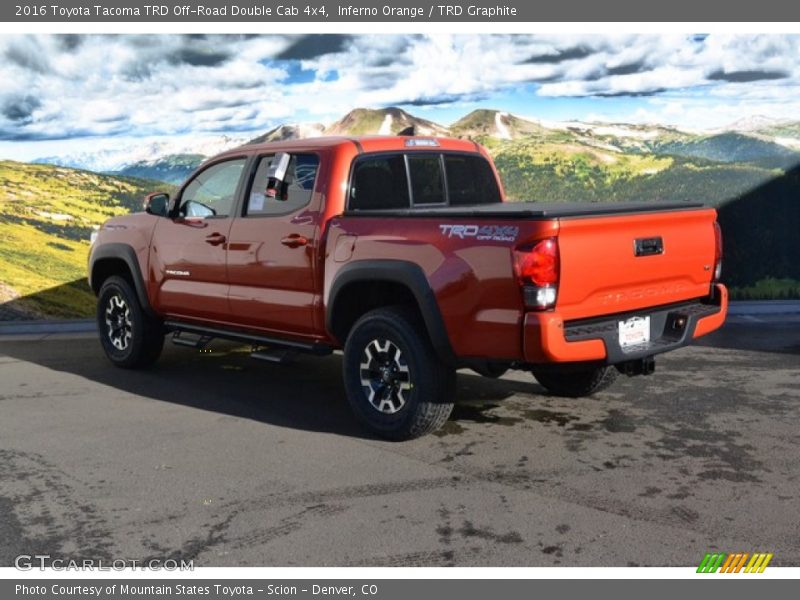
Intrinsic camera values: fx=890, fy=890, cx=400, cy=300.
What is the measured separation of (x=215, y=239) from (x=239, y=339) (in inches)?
30.7

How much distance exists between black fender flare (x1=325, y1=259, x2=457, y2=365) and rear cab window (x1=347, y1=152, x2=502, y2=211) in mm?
659

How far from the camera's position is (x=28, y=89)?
10398 millimetres

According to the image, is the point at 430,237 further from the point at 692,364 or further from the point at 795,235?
the point at 795,235

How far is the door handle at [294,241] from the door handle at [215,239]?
2.47 feet

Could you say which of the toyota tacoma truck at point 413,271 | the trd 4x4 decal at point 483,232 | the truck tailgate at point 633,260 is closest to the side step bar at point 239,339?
the toyota tacoma truck at point 413,271

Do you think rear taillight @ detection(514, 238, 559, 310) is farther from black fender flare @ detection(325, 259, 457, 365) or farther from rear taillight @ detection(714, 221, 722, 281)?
rear taillight @ detection(714, 221, 722, 281)

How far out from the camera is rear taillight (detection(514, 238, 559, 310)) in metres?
4.67

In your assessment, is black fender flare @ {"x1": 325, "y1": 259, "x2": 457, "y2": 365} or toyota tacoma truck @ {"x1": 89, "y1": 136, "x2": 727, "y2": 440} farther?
black fender flare @ {"x1": 325, "y1": 259, "x2": 457, "y2": 365}

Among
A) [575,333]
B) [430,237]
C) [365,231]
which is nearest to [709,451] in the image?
[575,333]

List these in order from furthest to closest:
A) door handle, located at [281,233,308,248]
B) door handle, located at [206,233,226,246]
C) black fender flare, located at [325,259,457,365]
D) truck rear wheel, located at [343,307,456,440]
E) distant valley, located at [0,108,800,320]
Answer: distant valley, located at [0,108,800,320] < door handle, located at [206,233,226,246] < door handle, located at [281,233,308,248] < truck rear wheel, located at [343,307,456,440] < black fender flare, located at [325,259,457,365]

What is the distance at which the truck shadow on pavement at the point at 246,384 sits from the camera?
630cm

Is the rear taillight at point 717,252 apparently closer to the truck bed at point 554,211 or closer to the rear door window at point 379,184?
the truck bed at point 554,211

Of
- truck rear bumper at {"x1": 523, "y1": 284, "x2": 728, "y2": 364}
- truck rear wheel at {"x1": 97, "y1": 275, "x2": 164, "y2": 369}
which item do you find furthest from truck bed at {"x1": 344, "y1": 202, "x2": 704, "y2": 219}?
truck rear wheel at {"x1": 97, "y1": 275, "x2": 164, "y2": 369}

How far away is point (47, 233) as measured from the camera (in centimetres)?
1070
